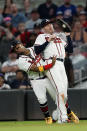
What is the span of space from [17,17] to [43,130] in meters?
10.4

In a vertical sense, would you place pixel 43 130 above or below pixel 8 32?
below

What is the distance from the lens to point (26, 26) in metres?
18.1

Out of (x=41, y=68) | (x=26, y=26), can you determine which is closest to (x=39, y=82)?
(x=41, y=68)

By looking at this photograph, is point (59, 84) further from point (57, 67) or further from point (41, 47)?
point (41, 47)

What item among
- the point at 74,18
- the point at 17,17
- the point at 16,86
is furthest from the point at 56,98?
the point at 17,17

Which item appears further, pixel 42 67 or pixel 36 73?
pixel 36 73

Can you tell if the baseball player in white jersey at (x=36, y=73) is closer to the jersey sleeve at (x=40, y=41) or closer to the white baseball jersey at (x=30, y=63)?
the white baseball jersey at (x=30, y=63)

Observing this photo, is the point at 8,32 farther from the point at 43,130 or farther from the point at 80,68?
the point at 43,130

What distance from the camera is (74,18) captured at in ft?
56.2

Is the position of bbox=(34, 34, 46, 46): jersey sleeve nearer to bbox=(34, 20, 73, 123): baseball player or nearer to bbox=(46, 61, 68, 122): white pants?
bbox=(34, 20, 73, 123): baseball player

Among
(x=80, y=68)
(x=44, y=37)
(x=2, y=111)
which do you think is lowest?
(x=2, y=111)

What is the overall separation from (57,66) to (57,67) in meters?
0.02

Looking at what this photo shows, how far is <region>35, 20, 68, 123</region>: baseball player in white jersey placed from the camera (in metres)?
10.5

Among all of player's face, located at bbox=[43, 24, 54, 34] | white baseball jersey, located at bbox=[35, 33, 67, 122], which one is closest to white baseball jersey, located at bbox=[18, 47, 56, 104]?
white baseball jersey, located at bbox=[35, 33, 67, 122]
